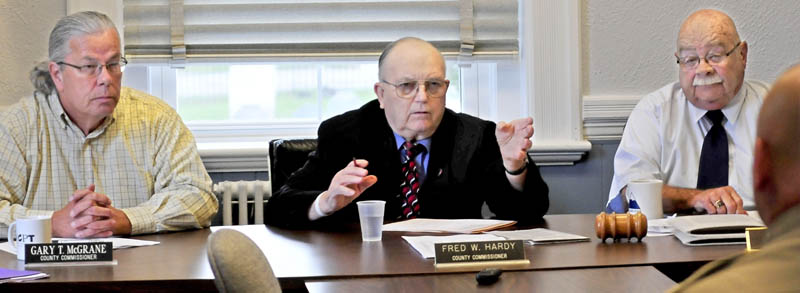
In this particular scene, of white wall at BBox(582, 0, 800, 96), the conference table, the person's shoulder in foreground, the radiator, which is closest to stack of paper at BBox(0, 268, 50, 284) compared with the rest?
the conference table

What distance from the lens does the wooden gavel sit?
208 cm

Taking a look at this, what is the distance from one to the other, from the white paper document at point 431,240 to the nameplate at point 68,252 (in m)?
0.63

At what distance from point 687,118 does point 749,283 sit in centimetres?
268

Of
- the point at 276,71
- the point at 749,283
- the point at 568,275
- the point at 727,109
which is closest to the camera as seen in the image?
the point at 749,283

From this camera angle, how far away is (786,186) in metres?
0.56

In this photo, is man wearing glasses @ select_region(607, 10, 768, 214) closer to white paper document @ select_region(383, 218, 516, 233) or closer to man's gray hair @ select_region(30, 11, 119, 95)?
white paper document @ select_region(383, 218, 516, 233)

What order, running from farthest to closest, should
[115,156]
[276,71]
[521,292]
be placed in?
[276,71] < [115,156] < [521,292]

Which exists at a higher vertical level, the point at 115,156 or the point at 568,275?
the point at 115,156

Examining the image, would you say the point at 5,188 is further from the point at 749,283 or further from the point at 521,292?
the point at 749,283

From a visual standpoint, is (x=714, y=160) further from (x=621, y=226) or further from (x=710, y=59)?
(x=621, y=226)

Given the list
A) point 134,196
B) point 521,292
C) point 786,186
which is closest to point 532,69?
point 134,196

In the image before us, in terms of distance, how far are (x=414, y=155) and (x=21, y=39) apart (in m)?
1.67

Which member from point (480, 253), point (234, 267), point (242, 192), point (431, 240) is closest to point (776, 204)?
point (234, 267)

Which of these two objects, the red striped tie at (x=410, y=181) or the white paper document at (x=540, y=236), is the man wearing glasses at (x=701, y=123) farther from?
the white paper document at (x=540, y=236)
